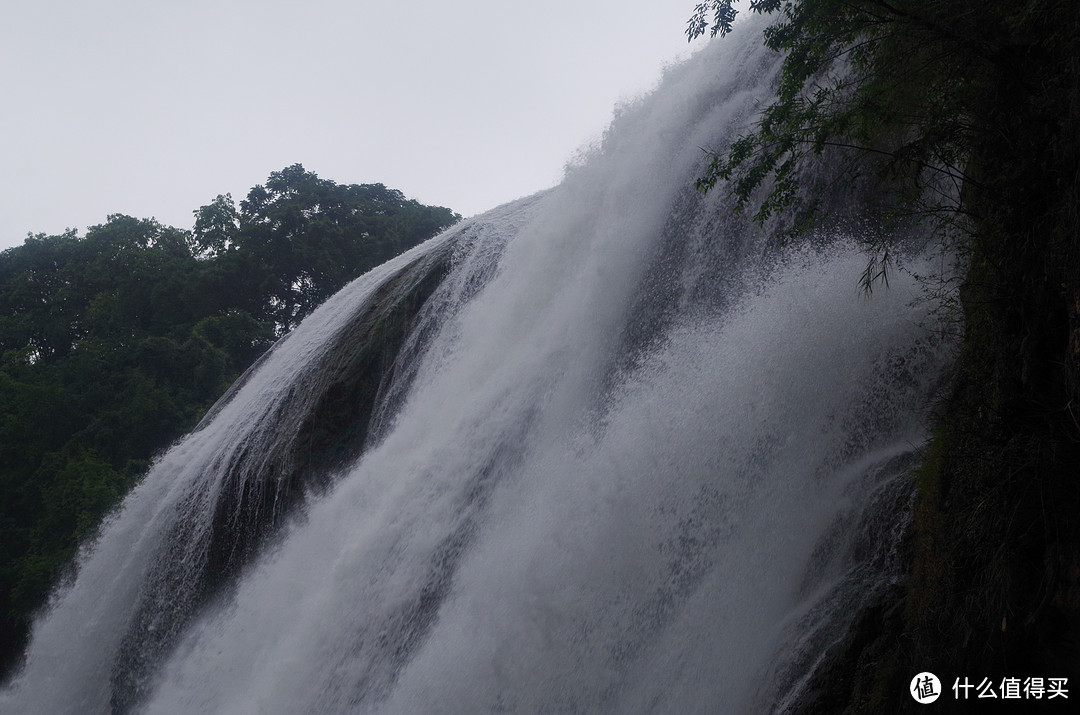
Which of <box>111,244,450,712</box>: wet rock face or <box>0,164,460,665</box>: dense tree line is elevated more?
<box>0,164,460,665</box>: dense tree line

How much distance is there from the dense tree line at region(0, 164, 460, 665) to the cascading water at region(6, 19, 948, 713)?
860 cm

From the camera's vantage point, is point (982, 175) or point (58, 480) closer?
point (982, 175)

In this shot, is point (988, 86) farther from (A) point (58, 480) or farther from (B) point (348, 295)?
(A) point (58, 480)

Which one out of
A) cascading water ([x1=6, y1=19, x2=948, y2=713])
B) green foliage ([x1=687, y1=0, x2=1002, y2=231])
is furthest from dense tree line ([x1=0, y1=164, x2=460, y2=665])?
green foliage ([x1=687, y1=0, x2=1002, y2=231])

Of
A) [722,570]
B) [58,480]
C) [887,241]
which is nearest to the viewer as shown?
[722,570]

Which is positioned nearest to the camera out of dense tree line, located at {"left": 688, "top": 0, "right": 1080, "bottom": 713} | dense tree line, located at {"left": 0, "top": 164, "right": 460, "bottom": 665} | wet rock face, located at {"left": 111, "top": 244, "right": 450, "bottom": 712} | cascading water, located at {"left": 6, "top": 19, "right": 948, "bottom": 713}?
dense tree line, located at {"left": 688, "top": 0, "right": 1080, "bottom": 713}

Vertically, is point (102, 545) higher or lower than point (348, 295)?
lower

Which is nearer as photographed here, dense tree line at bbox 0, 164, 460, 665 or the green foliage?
the green foliage

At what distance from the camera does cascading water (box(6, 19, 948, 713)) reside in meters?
5.39

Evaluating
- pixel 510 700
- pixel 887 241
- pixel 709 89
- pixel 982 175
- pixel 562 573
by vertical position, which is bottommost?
pixel 510 700

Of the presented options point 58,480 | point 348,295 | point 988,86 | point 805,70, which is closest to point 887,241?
point 805,70

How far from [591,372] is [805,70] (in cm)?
363

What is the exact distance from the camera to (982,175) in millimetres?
4344

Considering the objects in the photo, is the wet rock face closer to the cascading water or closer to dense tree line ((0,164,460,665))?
the cascading water
